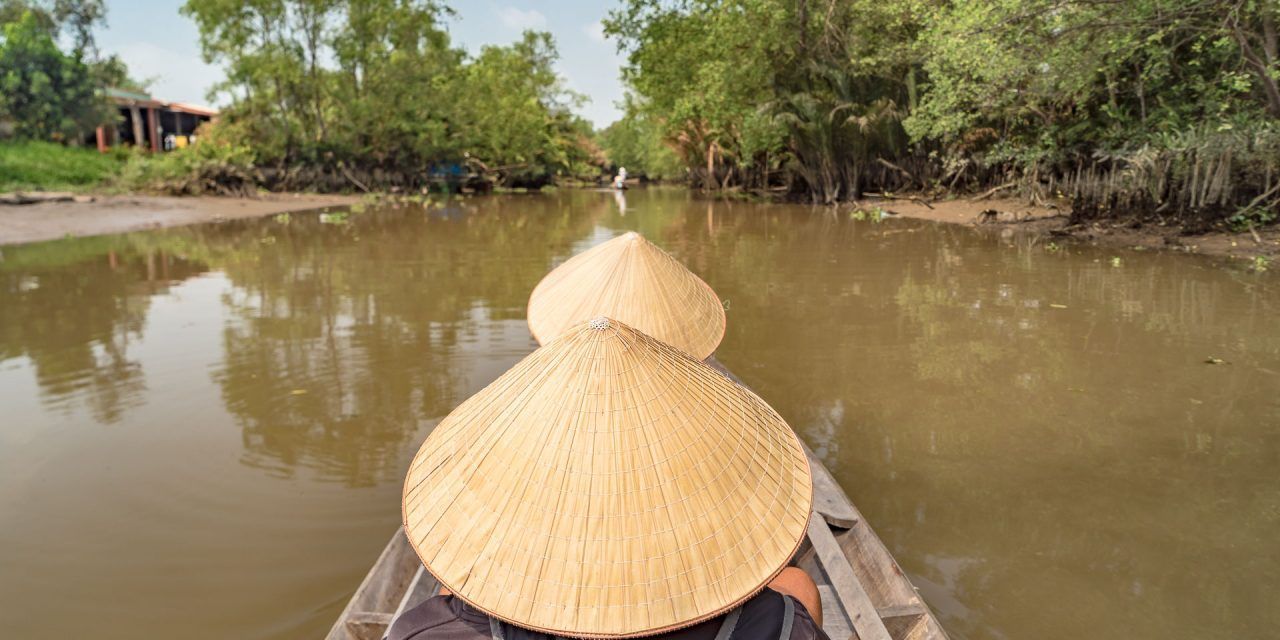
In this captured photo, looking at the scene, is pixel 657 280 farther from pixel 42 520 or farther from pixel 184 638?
pixel 42 520

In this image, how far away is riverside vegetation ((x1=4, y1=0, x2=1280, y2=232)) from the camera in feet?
35.5

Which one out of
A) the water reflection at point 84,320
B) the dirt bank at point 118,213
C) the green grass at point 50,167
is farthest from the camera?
the green grass at point 50,167

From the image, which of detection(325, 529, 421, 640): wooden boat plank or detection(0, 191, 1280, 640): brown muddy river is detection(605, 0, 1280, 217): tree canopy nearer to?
detection(0, 191, 1280, 640): brown muddy river

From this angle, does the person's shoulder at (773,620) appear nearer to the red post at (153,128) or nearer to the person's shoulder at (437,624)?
the person's shoulder at (437,624)

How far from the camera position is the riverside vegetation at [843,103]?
10.8 m

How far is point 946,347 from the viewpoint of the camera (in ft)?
21.4

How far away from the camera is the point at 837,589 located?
7.68 ft

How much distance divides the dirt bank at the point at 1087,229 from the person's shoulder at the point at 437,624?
1254 centimetres

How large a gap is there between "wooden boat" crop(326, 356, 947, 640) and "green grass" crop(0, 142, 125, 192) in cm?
2227

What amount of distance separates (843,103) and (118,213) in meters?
19.8

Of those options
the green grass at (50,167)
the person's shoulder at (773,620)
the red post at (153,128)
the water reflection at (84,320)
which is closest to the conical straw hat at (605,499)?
the person's shoulder at (773,620)

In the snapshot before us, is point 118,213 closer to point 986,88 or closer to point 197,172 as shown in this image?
point 197,172

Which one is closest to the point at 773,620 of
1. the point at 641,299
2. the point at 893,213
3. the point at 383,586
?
the point at 383,586

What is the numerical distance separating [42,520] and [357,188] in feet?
98.0
